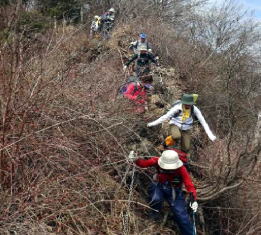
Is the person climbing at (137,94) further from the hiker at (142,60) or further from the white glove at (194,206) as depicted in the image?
the white glove at (194,206)

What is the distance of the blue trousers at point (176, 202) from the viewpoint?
6.10m

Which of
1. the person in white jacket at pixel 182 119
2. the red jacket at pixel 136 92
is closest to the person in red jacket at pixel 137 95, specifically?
the red jacket at pixel 136 92

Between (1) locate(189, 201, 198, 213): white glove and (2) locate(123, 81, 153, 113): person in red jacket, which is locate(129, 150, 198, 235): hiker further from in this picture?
(2) locate(123, 81, 153, 113): person in red jacket

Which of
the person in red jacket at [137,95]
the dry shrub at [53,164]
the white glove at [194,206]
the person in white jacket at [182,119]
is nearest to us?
the dry shrub at [53,164]

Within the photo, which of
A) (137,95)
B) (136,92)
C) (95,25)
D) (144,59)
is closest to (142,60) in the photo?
(144,59)

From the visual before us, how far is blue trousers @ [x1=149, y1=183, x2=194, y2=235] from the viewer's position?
6102 millimetres

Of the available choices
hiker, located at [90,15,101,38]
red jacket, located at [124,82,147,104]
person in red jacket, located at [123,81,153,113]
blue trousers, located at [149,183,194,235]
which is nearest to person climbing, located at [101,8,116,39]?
hiker, located at [90,15,101,38]

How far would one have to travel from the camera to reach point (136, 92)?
9.38 m

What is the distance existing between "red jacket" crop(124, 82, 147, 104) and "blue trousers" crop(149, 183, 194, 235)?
285cm

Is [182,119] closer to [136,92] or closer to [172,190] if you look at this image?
[172,190]

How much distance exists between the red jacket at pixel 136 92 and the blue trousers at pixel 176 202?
9.34 feet

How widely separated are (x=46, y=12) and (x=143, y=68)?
6.61 meters

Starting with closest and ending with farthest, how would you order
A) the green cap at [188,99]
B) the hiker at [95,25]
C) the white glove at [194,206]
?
1. the white glove at [194,206]
2. the green cap at [188,99]
3. the hiker at [95,25]

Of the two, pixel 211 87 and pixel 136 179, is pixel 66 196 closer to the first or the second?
pixel 136 179
